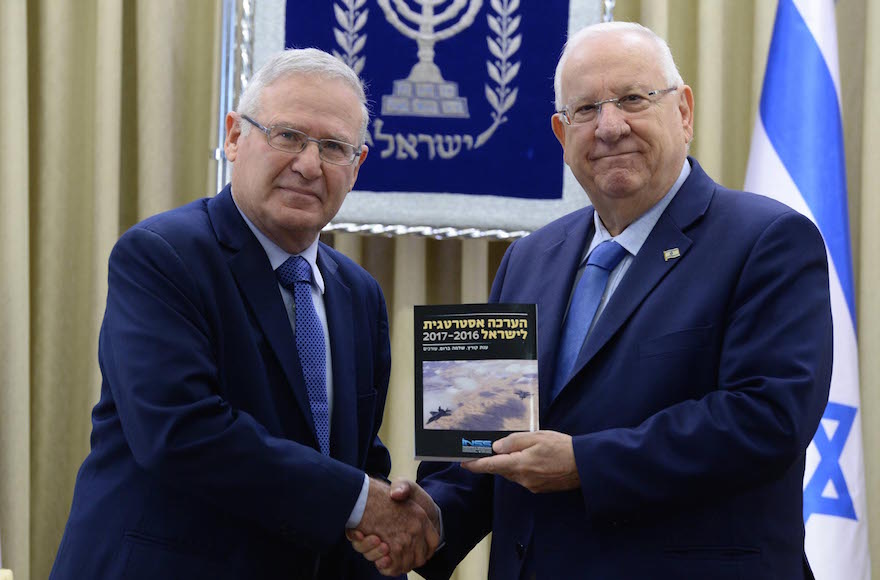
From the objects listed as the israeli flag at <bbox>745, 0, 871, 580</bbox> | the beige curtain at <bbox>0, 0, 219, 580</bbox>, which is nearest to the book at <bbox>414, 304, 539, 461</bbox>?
the israeli flag at <bbox>745, 0, 871, 580</bbox>

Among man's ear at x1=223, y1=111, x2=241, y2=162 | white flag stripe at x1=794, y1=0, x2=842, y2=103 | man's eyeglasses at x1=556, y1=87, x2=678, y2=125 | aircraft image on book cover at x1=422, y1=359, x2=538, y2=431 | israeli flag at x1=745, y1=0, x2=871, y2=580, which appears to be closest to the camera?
aircraft image on book cover at x1=422, y1=359, x2=538, y2=431

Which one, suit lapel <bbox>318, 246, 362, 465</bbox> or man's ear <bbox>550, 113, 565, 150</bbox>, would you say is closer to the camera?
suit lapel <bbox>318, 246, 362, 465</bbox>

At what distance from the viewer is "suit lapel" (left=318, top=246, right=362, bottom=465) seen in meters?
2.44

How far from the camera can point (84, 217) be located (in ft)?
13.1

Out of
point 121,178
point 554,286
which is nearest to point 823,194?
point 554,286

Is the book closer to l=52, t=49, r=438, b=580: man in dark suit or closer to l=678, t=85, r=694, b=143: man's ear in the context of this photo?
l=52, t=49, r=438, b=580: man in dark suit

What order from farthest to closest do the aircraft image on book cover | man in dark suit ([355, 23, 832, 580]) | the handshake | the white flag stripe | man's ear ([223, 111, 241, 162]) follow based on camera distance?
the white flag stripe, man's ear ([223, 111, 241, 162]), the handshake, the aircraft image on book cover, man in dark suit ([355, 23, 832, 580])

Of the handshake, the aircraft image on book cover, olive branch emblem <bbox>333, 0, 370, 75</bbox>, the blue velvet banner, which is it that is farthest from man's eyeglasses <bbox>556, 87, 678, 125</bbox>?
olive branch emblem <bbox>333, 0, 370, 75</bbox>

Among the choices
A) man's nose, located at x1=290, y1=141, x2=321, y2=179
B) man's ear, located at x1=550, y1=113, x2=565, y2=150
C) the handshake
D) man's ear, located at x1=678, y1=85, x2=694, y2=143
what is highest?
man's ear, located at x1=678, y1=85, x2=694, y2=143

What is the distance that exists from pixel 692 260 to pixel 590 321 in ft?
0.93

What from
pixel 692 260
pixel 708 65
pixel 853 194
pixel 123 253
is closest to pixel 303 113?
pixel 123 253

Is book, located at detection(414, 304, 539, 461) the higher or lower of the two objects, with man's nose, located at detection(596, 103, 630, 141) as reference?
lower

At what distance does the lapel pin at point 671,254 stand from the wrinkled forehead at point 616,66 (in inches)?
17.6

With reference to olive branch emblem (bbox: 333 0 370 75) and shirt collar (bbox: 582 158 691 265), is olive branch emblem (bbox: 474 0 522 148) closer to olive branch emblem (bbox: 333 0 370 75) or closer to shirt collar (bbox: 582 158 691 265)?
olive branch emblem (bbox: 333 0 370 75)
